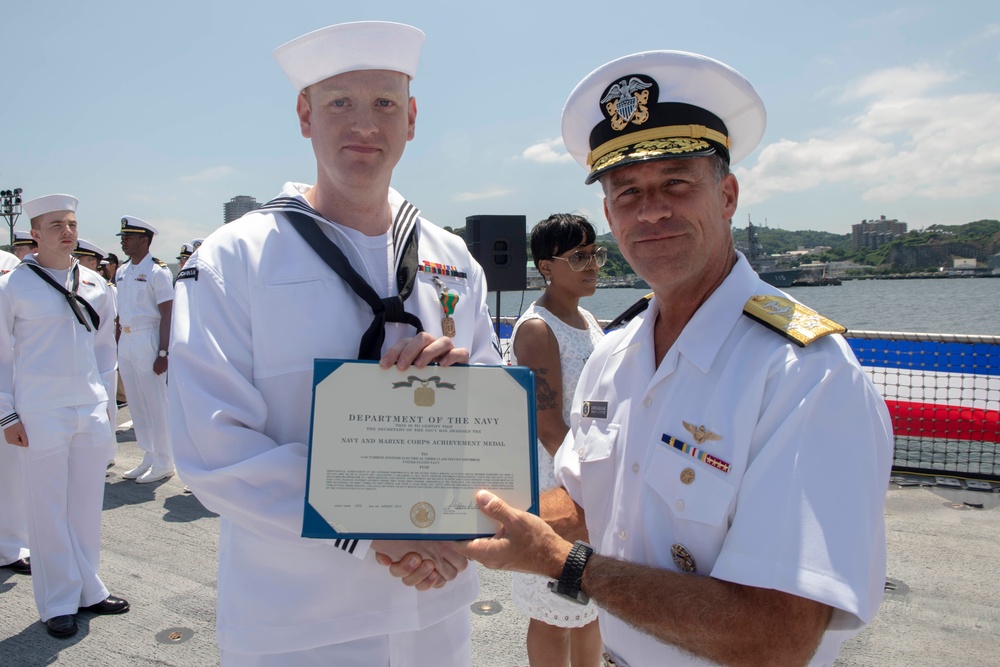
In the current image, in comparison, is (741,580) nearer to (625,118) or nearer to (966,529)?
(625,118)

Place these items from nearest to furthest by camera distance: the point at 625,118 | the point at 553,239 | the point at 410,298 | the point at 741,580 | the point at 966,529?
the point at 741,580
the point at 625,118
the point at 410,298
the point at 553,239
the point at 966,529

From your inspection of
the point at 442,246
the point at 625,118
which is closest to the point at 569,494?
the point at 442,246

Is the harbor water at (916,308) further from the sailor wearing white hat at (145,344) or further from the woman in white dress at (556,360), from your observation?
the woman in white dress at (556,360)

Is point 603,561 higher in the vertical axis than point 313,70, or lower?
lower

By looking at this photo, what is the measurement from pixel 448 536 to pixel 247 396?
624 mm

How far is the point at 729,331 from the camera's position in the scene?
156cm

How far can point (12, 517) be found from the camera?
4945 mm

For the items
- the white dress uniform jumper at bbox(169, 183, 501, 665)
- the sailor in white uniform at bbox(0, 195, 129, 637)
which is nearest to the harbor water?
the sailor in white uniform at bbox(0, 195, 129, 637)

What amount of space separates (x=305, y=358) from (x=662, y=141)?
1091 millimetres

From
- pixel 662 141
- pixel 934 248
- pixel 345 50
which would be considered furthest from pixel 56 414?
pixel 934 248

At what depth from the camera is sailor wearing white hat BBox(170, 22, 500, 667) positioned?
5.35ft

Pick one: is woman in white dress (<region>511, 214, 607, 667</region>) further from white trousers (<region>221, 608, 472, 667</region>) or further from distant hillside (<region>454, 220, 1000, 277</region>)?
distant hillside (<region>454, 220, 1000, 277</region>)

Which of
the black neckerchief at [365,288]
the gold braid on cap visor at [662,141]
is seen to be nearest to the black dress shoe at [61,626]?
the black neckerchief at [365,288]

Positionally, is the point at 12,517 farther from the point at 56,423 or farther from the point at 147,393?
the point at 147,393
